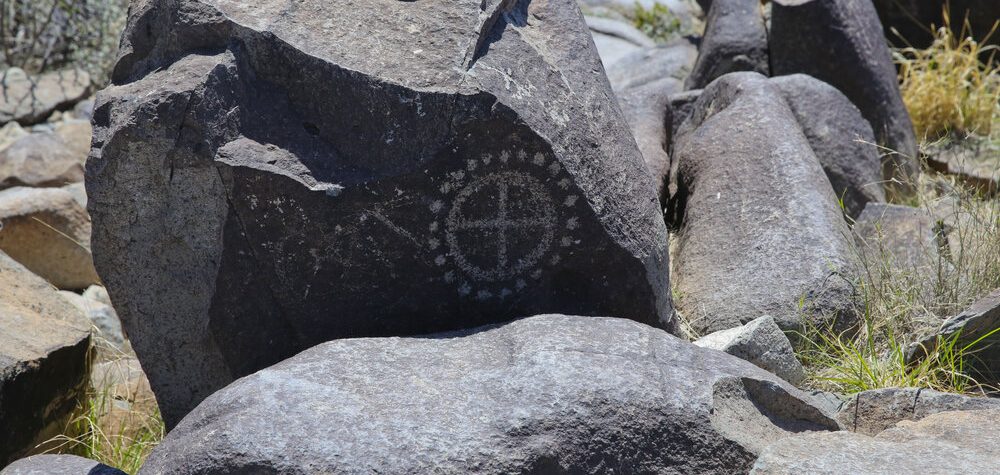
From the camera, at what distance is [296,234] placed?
276 centimetres

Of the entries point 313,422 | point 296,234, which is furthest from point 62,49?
point 313,422

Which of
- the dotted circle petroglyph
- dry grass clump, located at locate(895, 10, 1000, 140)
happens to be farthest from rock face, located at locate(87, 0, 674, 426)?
dry grass clump, located at locate(895, 10, 1000, 140)

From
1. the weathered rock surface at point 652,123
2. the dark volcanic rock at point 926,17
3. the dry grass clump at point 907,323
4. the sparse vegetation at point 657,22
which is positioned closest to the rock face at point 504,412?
the dry grass clump at point 907,323

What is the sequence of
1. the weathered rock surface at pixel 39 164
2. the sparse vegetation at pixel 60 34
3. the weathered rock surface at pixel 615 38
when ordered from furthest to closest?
the weathered rock surface at pixel 615 38 → the sparse vegetation at pixel 60 34 → the weathered rock surface at pixel 39 164

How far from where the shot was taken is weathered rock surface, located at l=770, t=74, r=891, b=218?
455 cm

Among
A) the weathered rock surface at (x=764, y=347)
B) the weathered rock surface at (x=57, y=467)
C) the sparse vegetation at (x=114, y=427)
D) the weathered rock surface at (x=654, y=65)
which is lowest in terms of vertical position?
the sparse vegetation at (x=114, y=427)

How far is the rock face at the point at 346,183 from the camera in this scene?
2.71m

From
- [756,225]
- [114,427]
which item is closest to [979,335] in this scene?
[756,225]

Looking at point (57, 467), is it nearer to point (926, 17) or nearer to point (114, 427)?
point (114, 427)

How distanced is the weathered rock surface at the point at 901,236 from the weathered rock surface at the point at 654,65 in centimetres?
231

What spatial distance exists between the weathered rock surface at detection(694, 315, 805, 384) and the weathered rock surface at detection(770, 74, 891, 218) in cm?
149

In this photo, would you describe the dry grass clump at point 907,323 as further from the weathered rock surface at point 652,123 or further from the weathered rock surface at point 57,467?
the weathered rock surface at point 57,467

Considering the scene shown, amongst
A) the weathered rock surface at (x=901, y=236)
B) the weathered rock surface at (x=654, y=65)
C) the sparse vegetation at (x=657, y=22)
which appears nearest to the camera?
the weathered rock surface at (x=901, y=236)

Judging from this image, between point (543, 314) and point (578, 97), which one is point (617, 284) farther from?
point (578, 97)
